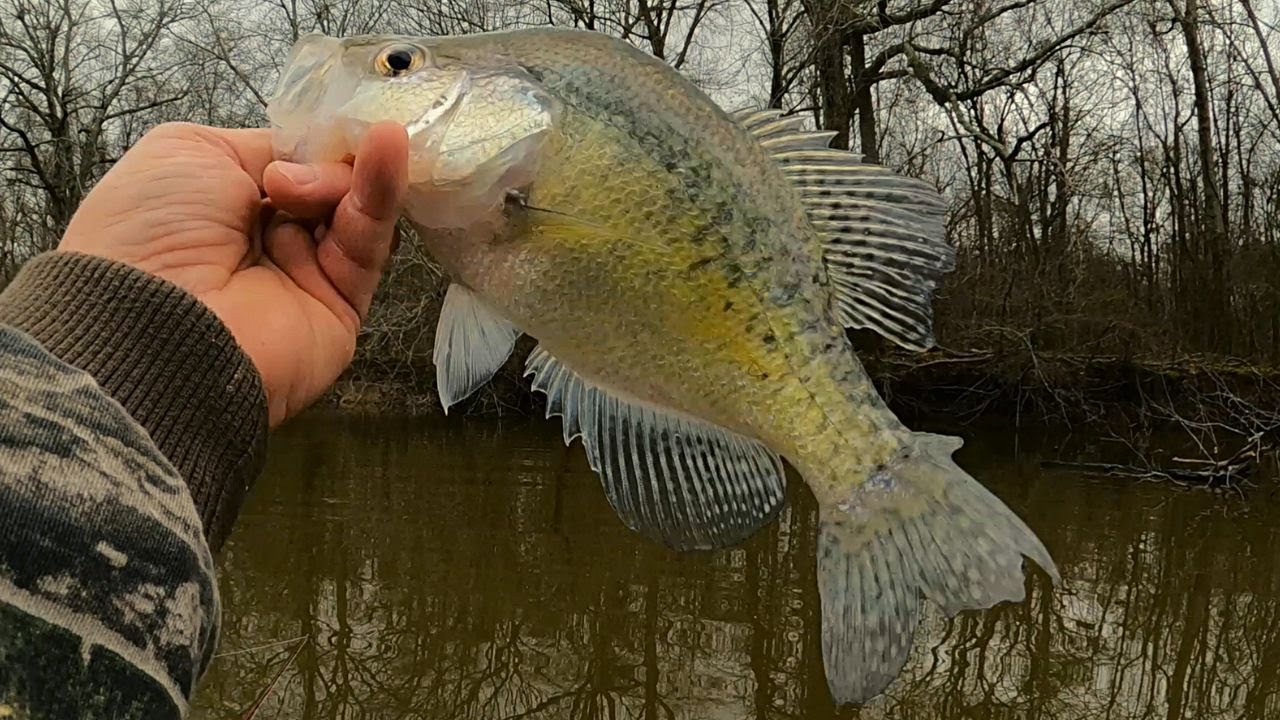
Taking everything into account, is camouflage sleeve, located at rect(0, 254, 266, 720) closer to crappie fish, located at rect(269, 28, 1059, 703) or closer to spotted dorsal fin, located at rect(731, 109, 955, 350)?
crappie fish, located at rect(269, 28, 1059, 703)

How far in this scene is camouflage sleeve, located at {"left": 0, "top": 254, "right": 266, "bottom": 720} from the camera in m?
1.02

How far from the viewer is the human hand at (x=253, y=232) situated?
6.52ft

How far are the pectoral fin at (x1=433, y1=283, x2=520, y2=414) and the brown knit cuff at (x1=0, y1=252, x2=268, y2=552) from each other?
17.4 inches

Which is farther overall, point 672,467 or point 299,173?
point 672,467

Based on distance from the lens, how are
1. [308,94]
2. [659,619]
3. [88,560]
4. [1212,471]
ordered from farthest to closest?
[1212,471], [659,619], [308,94], [88,560]

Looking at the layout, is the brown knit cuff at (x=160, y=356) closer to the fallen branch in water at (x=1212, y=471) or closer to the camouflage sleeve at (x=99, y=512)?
the camouflage sleeve at (x=99, y=512)

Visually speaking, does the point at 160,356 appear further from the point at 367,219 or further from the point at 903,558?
the point at 903,558

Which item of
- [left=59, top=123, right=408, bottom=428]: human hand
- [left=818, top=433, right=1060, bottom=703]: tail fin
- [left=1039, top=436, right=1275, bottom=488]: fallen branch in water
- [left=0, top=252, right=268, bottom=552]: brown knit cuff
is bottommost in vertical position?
[left=1039, top=436, right=1275, bottom=488]: fallen branch in water

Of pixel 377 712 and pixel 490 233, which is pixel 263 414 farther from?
pixel 377 712

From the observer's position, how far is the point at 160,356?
5.50 ft

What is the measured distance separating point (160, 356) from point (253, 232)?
0.64 metres

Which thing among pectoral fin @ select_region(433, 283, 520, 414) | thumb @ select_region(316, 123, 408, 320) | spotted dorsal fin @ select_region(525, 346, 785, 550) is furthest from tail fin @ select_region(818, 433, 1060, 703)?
thumb @ select_region(316, 123, 408, 320)

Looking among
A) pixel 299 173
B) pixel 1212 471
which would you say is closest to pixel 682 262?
pixel 299 173

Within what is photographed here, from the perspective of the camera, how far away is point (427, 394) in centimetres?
2041
